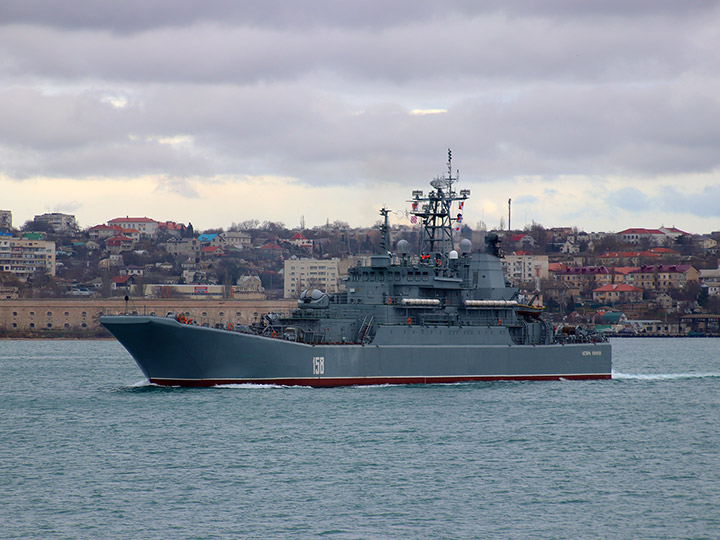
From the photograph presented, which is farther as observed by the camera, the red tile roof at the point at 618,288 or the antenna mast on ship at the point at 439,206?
the red tile roof at the point at 618,288

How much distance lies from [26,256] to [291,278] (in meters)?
47.7

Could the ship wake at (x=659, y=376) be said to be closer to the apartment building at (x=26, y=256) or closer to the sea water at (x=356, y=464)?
the sea water at (x=356, y=464)

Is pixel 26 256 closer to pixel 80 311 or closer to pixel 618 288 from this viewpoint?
pixel 80 311

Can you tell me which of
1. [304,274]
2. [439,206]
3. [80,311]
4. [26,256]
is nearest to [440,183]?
[439,206]

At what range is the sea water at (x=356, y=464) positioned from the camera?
21938 millimetres

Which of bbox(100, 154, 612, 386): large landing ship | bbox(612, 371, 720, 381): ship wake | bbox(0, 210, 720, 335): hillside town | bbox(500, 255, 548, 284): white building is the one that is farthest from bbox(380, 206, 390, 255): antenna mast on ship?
bbox(500, 255, 548, 284): white building

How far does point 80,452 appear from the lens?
28.7m

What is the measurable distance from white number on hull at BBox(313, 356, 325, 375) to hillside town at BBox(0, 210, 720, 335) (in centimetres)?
7076

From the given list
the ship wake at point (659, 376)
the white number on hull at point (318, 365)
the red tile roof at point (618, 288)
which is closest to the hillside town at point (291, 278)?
the red tile roof at point (618, 288)

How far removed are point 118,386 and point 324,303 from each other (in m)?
10.4

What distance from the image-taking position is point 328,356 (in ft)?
136

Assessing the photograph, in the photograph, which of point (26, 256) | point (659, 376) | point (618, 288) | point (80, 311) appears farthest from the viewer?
point (26, 256)

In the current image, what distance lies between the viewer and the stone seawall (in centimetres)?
11481

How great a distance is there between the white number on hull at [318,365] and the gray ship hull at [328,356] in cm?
4
